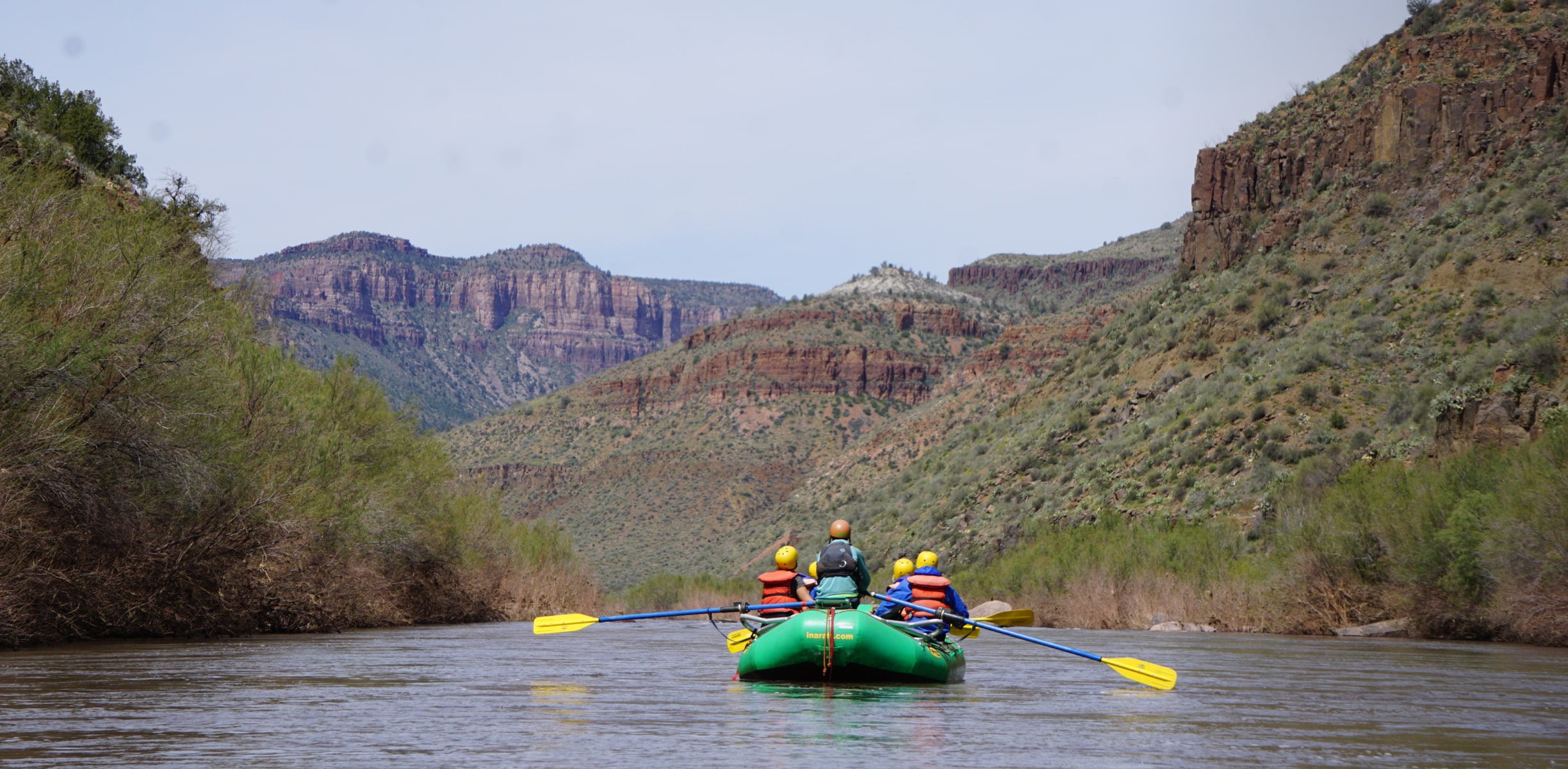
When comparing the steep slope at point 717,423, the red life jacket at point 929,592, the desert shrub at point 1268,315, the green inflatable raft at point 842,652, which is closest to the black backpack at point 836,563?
the green inflatable raft at point 842,652

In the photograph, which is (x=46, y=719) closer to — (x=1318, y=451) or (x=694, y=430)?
(x=1318, y=451)

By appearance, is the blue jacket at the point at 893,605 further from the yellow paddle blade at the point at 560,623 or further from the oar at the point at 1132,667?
the yellow paddle blade at the point at 560,623

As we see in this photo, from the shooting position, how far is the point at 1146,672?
58.7ft

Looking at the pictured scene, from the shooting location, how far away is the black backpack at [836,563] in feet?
58.0

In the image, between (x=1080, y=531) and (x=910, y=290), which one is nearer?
(x=1080, y=531)

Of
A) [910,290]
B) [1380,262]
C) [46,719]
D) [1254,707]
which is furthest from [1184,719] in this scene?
[910,290]

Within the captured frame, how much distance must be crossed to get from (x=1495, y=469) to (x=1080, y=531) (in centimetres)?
1979

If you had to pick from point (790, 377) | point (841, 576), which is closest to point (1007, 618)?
point (841, 576)

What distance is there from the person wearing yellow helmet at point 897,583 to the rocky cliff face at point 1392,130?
40376mm

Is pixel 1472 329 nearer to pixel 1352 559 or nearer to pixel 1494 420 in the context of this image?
pixel 1494 420

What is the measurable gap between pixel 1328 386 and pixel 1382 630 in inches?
637

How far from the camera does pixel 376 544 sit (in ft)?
122

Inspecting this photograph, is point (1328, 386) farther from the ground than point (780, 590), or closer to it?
farther from the ground

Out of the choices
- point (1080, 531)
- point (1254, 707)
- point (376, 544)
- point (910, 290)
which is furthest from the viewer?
point (910, 290)
